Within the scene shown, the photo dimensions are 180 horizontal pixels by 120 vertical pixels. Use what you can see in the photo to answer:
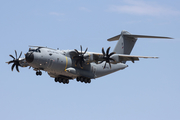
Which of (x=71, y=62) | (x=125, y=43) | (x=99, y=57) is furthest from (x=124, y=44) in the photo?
(x=71, y=62)

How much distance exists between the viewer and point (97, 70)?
37.4 metres

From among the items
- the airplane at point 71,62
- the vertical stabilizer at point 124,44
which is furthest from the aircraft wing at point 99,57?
the vertical stabilizer at point 124,44

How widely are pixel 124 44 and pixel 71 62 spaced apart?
26.6 feet

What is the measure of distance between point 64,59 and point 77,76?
113 inches

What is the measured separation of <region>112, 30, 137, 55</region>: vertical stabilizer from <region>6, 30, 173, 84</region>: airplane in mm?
1635

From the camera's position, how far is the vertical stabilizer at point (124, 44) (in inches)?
1571

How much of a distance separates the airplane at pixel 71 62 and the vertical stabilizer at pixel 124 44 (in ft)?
5.36

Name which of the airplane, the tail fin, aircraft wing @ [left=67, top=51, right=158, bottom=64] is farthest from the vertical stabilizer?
aircraft wing @ [left=67, top=51, right=158, bottom=64]

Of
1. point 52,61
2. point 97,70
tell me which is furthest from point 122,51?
point 52,61

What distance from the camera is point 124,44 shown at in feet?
131

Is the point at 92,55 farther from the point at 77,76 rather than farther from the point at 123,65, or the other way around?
the point at 123,65

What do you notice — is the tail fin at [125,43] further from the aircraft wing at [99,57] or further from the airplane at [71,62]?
the aircraft wing at [99,57]

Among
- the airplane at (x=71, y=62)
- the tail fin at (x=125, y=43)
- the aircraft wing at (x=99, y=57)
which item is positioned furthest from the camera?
the tail fin at (x=125, y=43)

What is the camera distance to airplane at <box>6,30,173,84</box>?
3312 cm
